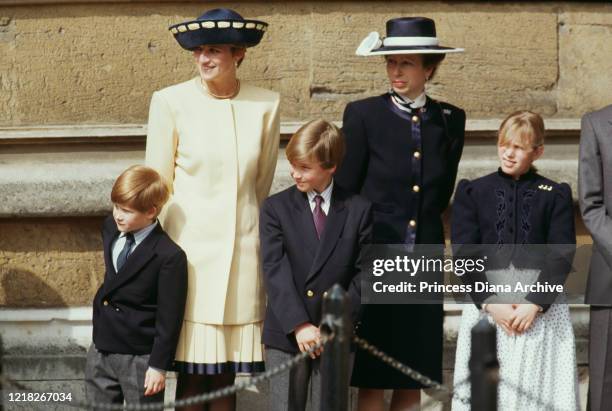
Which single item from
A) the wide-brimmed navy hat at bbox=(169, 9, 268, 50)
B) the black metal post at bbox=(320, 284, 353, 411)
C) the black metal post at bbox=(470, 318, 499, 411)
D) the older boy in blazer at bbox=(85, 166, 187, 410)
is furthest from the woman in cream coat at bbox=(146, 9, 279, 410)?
the black metal post at bbox=(470, 318, 499, 411)

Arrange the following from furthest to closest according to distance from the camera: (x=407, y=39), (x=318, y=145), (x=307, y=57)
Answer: (x=307, y=57), (x=407, y=39), (x=318, y=145)

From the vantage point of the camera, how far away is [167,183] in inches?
225

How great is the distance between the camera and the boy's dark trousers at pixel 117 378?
5590mm

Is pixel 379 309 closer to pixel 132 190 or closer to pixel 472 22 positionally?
pixel 132 190

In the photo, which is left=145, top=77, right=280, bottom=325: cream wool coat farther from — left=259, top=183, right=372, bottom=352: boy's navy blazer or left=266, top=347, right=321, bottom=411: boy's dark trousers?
left=266, top=347, right=321, bottom=411: boy's dark trousers

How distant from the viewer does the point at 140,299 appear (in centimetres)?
558

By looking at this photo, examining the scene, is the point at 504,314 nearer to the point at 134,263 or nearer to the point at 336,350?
the point at 336,350

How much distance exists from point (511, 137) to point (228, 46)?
118 cm

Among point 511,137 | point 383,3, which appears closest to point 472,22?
point 383,3

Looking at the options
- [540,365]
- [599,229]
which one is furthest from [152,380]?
[599,229]

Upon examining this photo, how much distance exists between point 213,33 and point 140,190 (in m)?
0.69

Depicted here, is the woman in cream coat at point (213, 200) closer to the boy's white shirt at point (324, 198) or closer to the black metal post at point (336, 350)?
the boy's white shirt at point (324, 198)

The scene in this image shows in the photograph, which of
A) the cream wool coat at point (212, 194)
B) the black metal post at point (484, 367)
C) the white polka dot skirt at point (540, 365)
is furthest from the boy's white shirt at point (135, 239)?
the black metal post at point (484, 367)

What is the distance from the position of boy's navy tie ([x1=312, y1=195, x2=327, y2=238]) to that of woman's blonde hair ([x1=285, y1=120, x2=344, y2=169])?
15 cm
